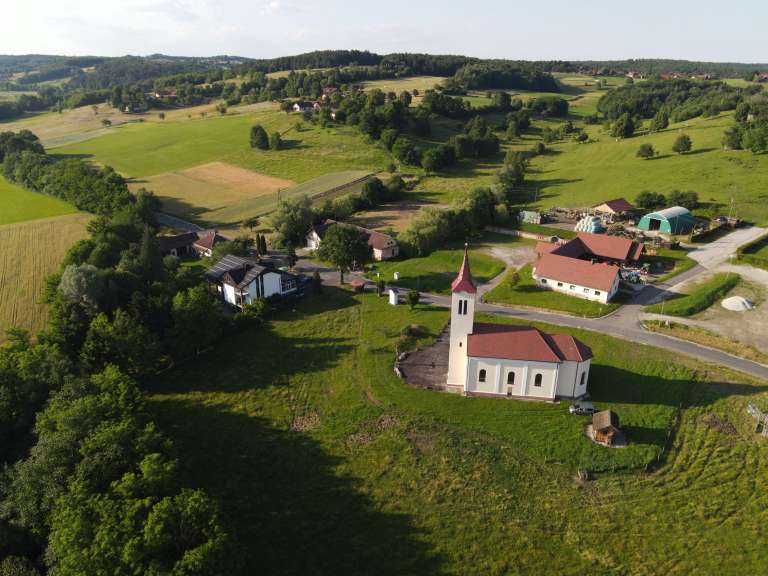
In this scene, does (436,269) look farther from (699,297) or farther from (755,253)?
(755,253)

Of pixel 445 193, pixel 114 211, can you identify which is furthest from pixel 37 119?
pixel 445 193

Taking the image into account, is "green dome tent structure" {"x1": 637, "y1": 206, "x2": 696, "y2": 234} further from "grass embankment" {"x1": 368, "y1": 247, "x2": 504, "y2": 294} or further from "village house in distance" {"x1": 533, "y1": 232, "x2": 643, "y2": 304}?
"grass embankment" {"x1": 368, "y1": 247, "x2": 504, "y2": 294}

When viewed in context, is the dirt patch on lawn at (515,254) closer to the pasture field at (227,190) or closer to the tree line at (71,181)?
the pasture field at (227,190)

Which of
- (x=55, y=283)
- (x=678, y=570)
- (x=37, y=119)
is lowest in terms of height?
(x=678, y=570)

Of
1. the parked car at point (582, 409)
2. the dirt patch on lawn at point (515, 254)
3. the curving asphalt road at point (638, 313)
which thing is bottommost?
the parked car at point (582, 409)

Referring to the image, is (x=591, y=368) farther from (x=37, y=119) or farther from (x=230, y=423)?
(x=37, y=119)

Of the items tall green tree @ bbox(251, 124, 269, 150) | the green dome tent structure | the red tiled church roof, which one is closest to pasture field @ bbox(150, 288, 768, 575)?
the red tiled church roof

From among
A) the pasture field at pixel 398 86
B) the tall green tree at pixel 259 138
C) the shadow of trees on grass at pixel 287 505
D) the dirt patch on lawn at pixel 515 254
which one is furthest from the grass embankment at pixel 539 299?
the pasture field at pixel 398 86
